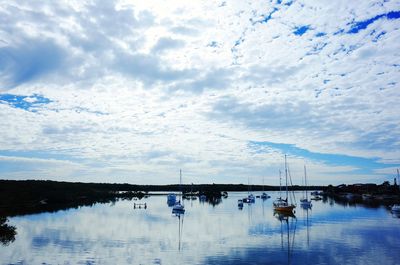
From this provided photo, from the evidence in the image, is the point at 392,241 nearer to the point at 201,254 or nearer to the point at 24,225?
the point at 201,254

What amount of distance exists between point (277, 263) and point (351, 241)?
18395 millimetres

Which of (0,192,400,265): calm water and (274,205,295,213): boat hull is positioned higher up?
(274,205,295,213): boat hull

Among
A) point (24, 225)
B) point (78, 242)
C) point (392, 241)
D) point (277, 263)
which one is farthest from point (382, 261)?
point (24, 225)

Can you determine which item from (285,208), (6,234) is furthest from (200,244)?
(285,208)

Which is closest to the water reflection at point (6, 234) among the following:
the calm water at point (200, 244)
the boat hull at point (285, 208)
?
the calm water at point (200, 244)

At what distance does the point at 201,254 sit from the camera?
1597 inches

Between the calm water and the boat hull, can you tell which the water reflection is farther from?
the boat hull

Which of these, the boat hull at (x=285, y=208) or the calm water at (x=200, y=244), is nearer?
the calm water at (x=200, y=244)

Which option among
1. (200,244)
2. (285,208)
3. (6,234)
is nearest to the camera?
(200,244)

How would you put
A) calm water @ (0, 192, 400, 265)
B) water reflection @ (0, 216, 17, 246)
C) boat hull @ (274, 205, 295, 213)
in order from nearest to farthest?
calm water @ (0, 192, 400, 265), water reflection @ (0, 216, 17, 246), boat hull @ (274, 205, 295, 213)

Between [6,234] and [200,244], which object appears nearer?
[200,244]

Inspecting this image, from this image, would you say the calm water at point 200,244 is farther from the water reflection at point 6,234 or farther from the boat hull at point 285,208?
the boat hull at point 285,208

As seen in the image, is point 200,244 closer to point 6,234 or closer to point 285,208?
point 6,234

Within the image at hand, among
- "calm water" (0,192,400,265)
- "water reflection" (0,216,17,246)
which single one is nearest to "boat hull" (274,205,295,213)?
"calm water" (0,192,400,265)
